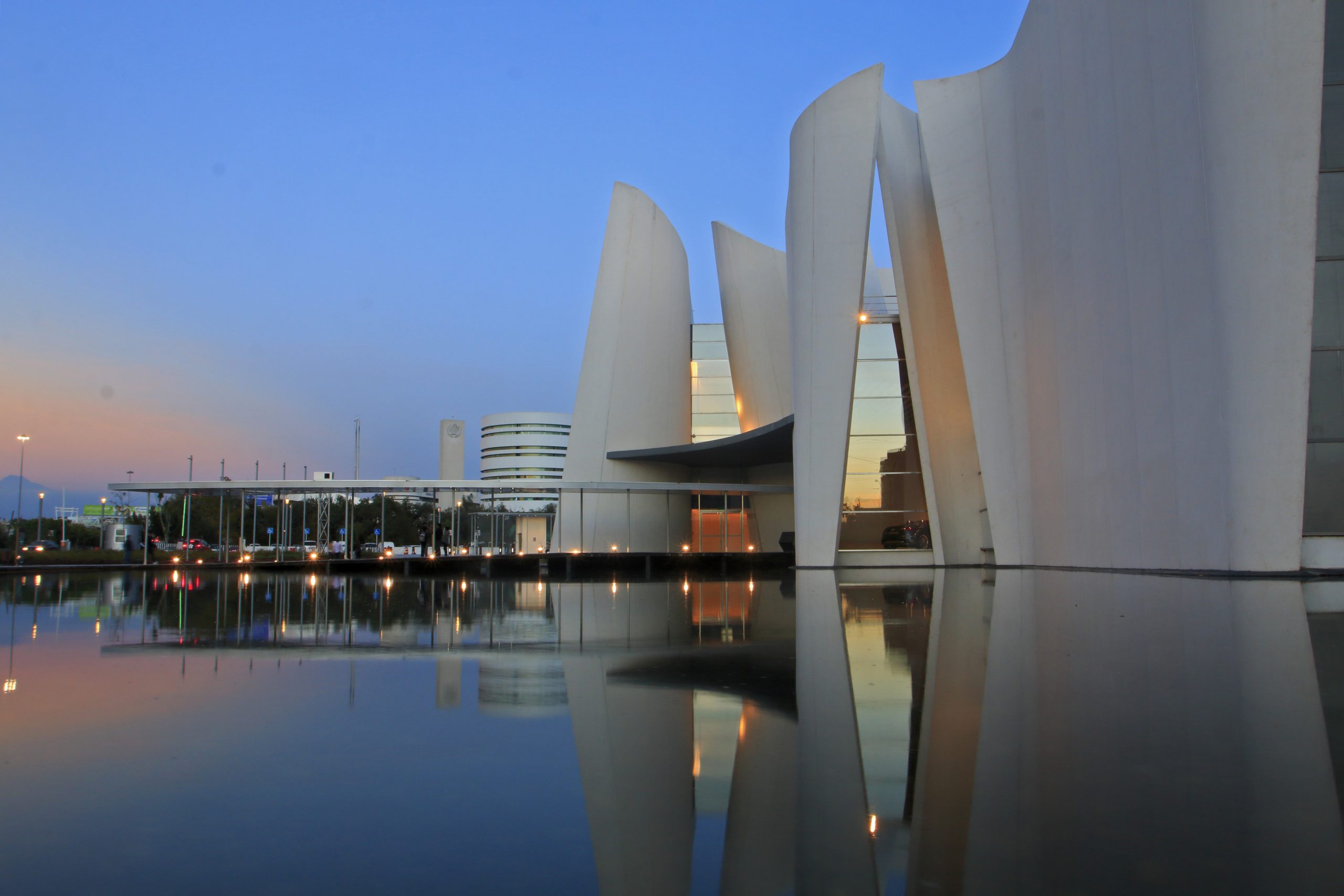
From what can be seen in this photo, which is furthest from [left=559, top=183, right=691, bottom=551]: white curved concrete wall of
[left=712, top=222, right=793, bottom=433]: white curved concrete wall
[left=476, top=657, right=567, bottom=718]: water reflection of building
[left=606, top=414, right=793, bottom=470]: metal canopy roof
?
[left=476, top=657, right=567, bottom=718]: water reflection of building

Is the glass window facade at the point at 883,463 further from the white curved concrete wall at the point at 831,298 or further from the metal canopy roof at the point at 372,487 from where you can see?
the metal canopy roof at the point at 372,487

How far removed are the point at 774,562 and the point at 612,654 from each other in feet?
71.4

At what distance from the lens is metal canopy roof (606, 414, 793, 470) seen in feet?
97.2

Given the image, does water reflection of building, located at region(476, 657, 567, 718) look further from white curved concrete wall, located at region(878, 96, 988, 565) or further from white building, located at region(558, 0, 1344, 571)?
white curved concrete wall, located at region(878, 96, 988, 565)

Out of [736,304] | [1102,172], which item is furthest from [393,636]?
[736,304]

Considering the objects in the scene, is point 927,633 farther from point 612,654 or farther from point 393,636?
point 393,636

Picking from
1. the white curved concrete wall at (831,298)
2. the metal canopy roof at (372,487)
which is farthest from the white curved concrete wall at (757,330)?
the white curved concrete wall at (831,298)

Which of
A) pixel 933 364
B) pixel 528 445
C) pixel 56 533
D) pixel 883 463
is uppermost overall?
pixel 528 445

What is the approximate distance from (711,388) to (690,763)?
36518mm

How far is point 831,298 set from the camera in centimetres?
2302

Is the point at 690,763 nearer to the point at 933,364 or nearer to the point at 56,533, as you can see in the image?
the point at 933,364

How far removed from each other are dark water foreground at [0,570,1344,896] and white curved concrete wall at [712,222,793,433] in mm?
27100

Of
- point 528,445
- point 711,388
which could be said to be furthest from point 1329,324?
point 528,445

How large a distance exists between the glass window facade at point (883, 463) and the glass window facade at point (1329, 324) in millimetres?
11402
